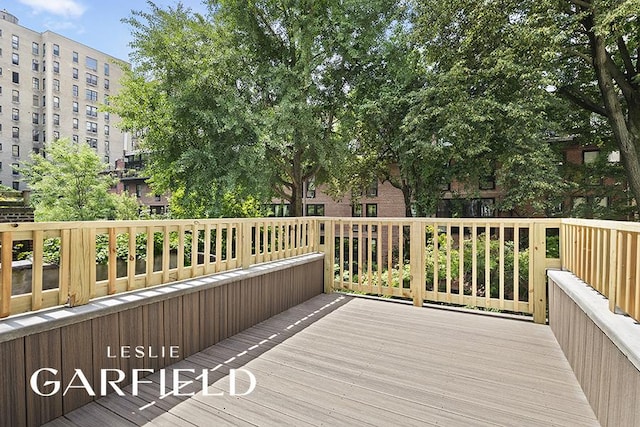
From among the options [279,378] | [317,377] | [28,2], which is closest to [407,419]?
[317,377]

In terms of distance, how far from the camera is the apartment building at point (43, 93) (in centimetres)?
3114

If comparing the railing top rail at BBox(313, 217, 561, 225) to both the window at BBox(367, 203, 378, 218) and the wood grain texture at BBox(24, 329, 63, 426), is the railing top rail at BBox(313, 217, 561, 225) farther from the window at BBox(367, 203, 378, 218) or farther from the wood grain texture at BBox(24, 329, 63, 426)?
the window at BBox(367, 203, 378, 218)

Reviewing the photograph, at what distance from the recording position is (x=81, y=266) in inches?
80.1

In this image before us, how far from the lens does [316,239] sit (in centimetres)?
478

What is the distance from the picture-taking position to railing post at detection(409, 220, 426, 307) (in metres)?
3.99

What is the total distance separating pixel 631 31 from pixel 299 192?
9.31 meters

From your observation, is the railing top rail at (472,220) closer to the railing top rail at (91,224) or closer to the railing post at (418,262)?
the railing post at (418,262)

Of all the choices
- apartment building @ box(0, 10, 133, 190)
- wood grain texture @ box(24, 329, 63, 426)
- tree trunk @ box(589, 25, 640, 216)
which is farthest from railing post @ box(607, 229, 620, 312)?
apartment building @ box(0, 10, 133, 190)

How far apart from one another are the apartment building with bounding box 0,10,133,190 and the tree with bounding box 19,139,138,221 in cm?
1959

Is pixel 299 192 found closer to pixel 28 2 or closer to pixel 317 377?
pixel 317 377

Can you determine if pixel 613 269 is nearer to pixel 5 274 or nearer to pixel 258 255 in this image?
pixel 258 255

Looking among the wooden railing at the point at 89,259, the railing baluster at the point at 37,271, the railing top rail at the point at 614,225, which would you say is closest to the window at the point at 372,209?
the wooden railing at the point at 89,259

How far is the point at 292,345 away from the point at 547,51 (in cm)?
823

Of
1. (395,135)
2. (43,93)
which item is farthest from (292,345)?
(43,93)
